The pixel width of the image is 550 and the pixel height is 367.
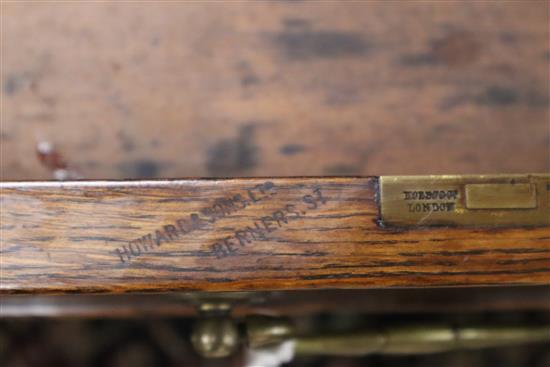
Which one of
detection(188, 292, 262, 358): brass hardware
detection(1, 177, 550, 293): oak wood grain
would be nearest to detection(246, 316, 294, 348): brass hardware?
detection(188, 292, 262, 358): brass hardware

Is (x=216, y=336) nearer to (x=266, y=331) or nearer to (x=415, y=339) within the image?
(x=266, y=331)

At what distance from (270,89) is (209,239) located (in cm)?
30

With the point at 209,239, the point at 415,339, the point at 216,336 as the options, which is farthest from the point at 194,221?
the point at 415,339

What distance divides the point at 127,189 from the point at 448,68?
1.35 ft

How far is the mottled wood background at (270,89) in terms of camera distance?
63 centimetres

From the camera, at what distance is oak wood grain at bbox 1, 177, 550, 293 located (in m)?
0.37

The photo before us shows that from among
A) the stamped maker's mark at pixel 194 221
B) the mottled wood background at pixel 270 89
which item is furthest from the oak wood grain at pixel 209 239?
the mottled wood background at pixel 270 89

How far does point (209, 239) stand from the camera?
0.38m

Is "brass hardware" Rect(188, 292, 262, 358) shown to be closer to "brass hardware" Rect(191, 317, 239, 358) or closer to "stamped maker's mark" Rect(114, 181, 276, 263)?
"brass hardware" Rect(191, 317, 239, 358)

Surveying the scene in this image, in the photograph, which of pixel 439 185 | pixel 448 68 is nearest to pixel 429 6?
→ pixel 448 68

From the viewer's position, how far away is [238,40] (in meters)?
0.65

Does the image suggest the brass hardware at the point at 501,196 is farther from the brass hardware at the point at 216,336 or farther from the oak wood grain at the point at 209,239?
the brass hardware at the point at 216,336

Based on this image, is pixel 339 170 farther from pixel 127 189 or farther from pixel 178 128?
pixel 127 189

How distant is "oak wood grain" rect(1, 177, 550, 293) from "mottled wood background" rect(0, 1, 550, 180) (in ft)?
0.81
